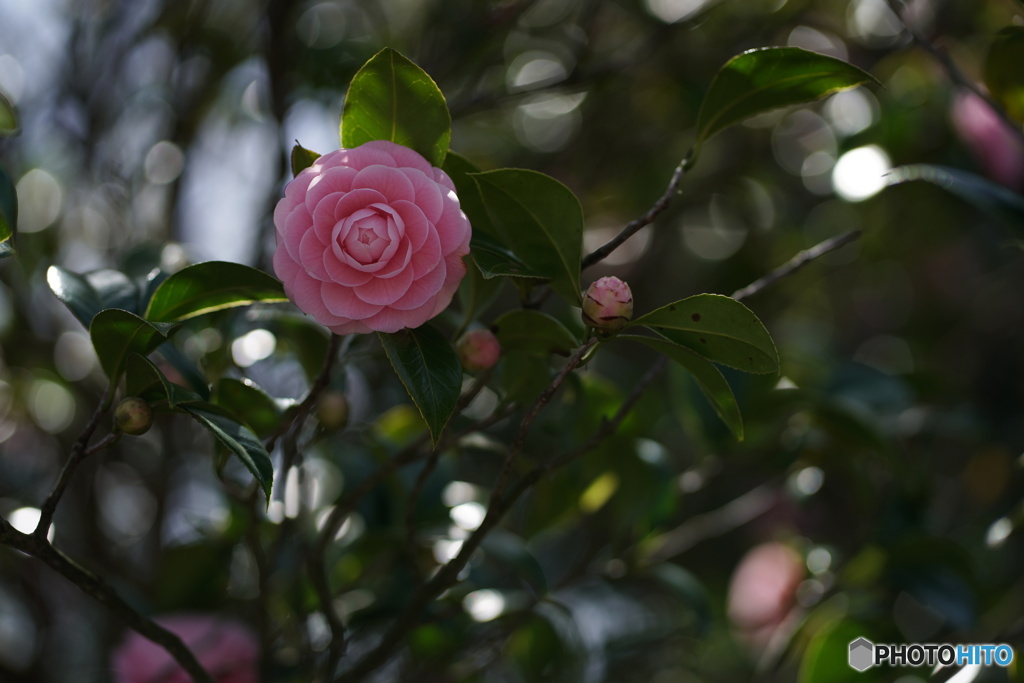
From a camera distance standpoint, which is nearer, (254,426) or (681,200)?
(254,426)

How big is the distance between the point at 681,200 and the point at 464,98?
627mm

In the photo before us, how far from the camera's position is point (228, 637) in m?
1.12

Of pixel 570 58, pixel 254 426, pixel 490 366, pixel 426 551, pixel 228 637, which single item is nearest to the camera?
pixel 490 366

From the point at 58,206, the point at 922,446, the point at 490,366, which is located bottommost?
the point at 922,446

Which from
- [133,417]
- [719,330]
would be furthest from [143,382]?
[719,330]

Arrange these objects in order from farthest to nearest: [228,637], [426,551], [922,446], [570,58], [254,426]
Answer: [570,58] < [922,446] < [426,551] < [228,637] < [254,426]

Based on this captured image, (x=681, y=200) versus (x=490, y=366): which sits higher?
(x=490, y=366)

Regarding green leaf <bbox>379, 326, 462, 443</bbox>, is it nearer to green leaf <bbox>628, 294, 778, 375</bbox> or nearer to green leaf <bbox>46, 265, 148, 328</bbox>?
green leaf <bbox>628, 294, 778, 375</bbox>

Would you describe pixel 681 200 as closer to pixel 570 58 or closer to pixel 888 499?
pixel 570 58

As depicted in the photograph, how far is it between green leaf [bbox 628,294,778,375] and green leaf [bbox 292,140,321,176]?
1.02ft

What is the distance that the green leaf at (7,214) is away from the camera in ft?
2.24

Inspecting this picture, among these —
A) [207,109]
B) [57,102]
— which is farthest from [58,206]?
[207,109]

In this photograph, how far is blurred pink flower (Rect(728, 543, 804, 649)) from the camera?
1.54 metres

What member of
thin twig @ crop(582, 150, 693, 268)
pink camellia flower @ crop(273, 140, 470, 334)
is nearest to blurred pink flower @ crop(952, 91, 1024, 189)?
thin twig @ crop(582, 150, 693, 268)
